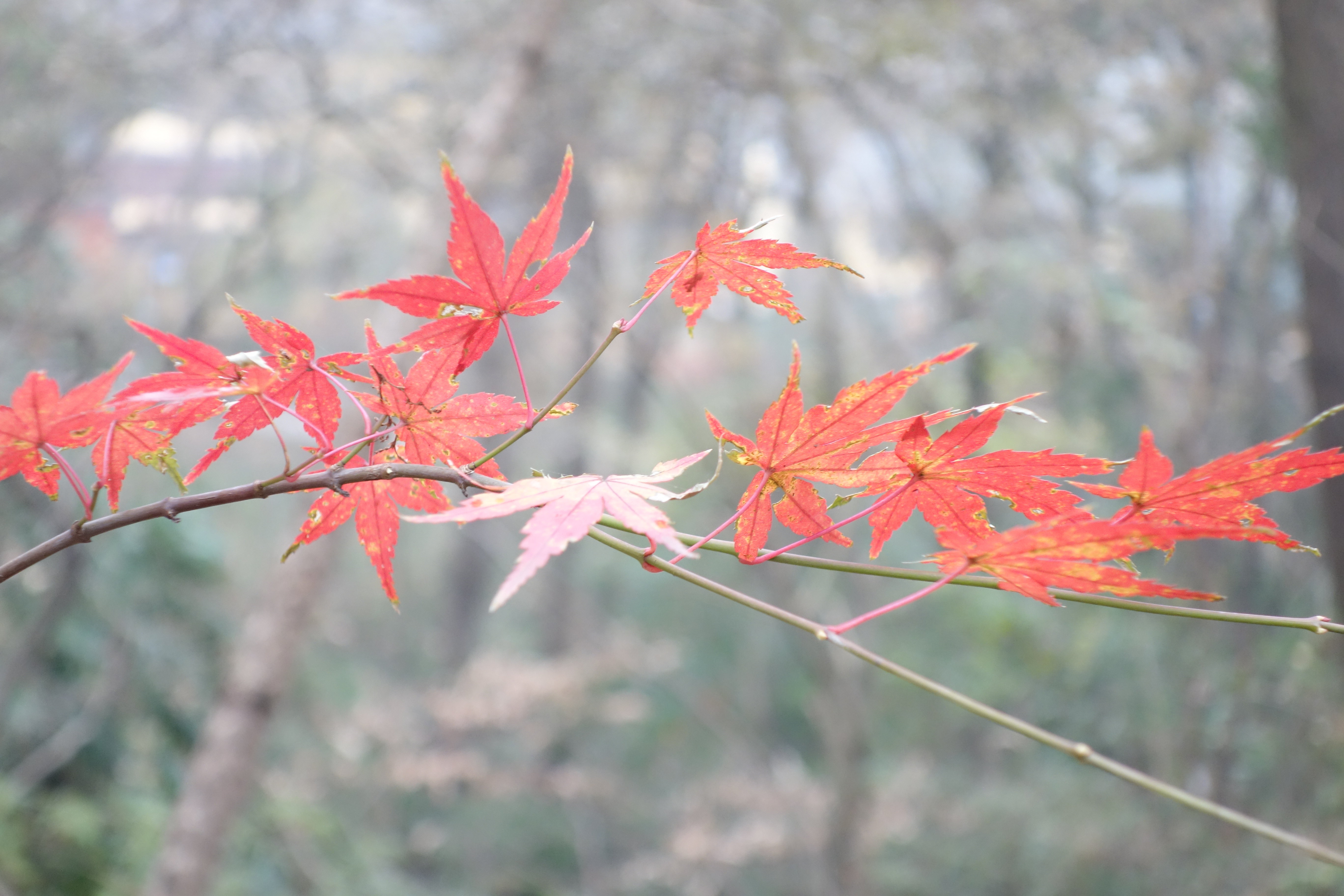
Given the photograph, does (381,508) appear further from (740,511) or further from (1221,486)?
(1221,486)

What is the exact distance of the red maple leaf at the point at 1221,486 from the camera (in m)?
0.56

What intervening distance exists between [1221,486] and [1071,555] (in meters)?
0.13

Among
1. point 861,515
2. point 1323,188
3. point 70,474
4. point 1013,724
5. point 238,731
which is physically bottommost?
point 238,731

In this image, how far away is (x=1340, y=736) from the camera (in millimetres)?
3850

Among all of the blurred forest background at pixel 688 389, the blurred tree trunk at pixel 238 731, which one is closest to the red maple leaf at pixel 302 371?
the blurred tree trunk at pixel 238 731

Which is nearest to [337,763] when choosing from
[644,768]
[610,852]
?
[610,852]

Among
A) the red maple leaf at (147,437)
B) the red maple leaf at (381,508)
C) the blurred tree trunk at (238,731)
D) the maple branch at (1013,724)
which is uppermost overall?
the red maple leaf at (147,437)

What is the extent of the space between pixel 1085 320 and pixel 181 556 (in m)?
4.92

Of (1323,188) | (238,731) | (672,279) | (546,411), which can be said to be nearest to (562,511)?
(546,411)

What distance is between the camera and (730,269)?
666 millimetres

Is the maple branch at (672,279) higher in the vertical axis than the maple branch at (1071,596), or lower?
higher

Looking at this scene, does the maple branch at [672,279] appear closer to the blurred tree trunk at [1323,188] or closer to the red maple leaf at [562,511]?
the red maple leaf at [562,511]

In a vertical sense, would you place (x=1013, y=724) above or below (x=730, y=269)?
below

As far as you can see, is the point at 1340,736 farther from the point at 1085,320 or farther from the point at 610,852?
the point at 610,852
